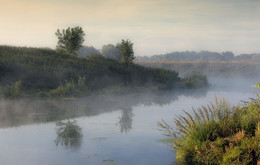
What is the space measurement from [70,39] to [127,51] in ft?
17.4

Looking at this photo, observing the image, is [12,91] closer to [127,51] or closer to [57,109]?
[57,109]

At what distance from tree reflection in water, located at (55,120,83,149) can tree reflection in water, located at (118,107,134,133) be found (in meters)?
1.39

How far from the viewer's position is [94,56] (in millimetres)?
26062

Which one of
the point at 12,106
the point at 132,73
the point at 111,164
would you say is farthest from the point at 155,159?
the point at 132,73

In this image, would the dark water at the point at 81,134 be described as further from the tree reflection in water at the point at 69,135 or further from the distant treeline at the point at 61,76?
the distant treeline at the point at 61,76

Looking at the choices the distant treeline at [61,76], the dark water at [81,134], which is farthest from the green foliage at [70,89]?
the dark water at [81,134]

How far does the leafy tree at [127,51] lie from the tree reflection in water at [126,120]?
14552 millimetres

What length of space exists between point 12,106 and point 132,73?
1208 cm

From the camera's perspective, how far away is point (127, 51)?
1070 inches

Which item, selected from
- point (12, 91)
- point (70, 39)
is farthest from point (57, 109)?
Result: point (70, 39)

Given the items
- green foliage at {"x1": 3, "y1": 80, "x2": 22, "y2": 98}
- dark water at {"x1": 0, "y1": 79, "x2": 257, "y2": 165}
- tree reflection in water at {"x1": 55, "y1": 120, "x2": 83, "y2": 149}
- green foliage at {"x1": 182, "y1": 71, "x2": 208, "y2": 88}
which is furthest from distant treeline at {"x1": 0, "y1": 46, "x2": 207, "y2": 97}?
tree reflection in water at {"x1": 55, "y1": 120, "x2": 83, "y2": 149}

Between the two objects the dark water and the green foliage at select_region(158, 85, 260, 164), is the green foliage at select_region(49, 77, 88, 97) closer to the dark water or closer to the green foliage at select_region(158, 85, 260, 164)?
the dark water

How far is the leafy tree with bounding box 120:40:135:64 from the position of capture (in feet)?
89.1

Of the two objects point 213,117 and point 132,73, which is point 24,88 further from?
point 213,117
